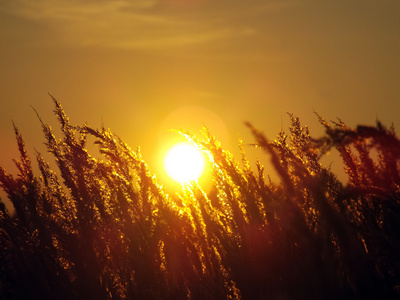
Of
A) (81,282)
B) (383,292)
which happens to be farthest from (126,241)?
(383,292)

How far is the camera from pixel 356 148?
3223 mm

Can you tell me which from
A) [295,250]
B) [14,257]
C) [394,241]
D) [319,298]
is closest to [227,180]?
[295,250]

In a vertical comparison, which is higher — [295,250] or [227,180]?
[227,180]

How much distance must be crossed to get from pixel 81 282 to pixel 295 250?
2241mm

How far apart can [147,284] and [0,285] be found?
177 centimetres

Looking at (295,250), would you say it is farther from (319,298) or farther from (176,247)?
(176,247)

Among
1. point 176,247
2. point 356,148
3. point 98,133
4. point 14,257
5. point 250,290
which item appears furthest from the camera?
point 14,257

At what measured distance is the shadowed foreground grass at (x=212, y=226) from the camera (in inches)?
102

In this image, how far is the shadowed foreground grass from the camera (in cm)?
260

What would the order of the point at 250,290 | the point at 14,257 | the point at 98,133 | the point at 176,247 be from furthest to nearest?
the point at 14,257 < the point at 98,133 < the point at 176,247 < the point at 250,290

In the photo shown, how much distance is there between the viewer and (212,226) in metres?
3.74

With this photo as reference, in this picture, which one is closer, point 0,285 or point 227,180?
point 227,180

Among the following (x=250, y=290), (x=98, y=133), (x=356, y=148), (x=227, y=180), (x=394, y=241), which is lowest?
(x=394, y=241)

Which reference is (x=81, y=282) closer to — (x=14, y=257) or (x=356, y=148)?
(x=14, y=257)
